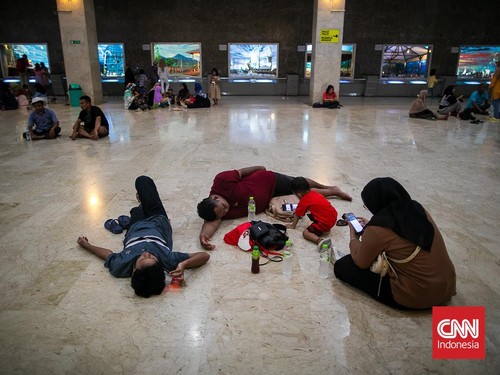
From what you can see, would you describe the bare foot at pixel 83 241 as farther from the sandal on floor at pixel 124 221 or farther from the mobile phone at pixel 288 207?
the mobile phone at pixel 288 207

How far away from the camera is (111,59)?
66.6 ft

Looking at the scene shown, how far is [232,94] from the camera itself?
2072 centimetres

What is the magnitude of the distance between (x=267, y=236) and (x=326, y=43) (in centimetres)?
1306

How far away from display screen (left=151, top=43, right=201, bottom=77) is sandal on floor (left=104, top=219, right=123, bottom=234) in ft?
57.4

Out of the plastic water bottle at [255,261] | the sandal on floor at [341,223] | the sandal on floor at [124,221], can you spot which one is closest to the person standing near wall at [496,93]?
the sandal on floor at [341,223]

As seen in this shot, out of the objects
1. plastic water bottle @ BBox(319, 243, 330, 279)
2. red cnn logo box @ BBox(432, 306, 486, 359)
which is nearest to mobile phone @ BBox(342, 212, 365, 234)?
plastic water bottle @ BBox(319, 243, 330, 279)

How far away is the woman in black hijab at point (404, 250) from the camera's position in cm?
267

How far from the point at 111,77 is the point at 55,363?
2047 cm

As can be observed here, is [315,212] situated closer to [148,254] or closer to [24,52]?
[148,254]

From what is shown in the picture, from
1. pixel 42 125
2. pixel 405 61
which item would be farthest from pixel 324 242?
pixel 405 61

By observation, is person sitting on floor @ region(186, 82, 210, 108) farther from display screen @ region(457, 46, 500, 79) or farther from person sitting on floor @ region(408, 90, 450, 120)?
display screen @ region(457, 46, 500, 79)

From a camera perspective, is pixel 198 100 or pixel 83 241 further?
pixel 198 100

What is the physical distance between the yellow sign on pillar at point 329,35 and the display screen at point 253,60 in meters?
5.71

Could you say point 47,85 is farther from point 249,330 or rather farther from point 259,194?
point 249,330
